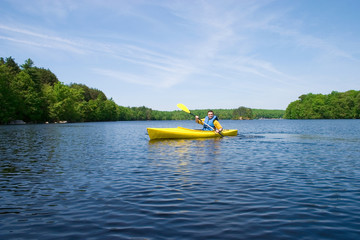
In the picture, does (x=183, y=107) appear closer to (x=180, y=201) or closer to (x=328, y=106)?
(x=180, y=201)

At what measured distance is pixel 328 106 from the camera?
117m

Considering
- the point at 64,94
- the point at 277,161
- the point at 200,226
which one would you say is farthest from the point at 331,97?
the point at 200,226

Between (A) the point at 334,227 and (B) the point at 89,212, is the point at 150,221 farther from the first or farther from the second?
(A) the point at 334,227

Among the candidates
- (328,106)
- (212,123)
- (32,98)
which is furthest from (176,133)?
(328,106)

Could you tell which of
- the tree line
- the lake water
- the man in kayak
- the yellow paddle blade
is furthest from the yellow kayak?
the tree line

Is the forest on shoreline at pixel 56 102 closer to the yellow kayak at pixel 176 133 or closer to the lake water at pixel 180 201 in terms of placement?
the yellow kayak at pixel 176 133

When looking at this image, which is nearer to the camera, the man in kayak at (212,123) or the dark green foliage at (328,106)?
the man in kayak at (212,123)

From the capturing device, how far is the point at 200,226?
458 centimetres

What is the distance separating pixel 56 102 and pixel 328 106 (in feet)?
332

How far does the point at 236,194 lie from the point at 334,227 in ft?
7.33

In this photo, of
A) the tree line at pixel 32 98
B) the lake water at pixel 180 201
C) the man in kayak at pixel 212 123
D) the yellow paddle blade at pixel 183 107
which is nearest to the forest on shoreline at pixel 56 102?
the tree line at pixel 32 98

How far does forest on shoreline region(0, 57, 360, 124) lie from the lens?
5812 centimetres

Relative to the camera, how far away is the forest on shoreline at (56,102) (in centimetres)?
5812

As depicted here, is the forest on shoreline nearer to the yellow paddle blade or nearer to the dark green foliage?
the dark green foliage
